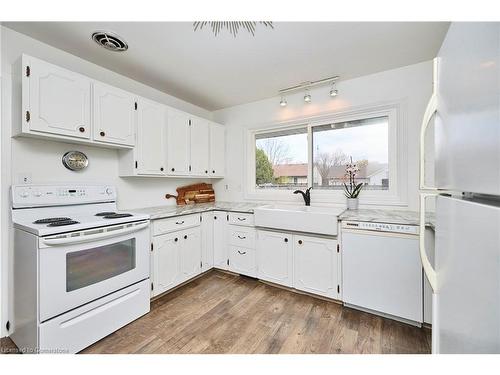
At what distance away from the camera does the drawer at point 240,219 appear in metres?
2.61

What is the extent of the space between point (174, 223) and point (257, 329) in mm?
1296

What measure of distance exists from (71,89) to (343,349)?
2864 millimetres

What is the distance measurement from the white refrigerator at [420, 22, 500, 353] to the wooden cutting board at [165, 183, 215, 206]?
109 inches

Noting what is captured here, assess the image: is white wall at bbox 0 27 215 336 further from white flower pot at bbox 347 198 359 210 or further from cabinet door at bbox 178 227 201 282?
white flower pot at bbox 347 198 359 210

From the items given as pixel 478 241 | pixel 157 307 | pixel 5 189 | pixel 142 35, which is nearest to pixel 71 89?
pixel 142 35

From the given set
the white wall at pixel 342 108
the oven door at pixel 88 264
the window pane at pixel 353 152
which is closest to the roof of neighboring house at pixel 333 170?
the window pane at pixel 353 152

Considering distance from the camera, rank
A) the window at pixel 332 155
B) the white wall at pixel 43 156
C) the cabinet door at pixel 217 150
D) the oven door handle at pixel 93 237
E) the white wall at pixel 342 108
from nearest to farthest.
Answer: the oven door handle at pixel 93 237
the white wall at pixel 43 156
the white wall at pixel 342 108
the window at pixel 332 155
the cabinet door at pixel 217 150

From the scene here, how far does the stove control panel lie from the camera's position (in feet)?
5.32

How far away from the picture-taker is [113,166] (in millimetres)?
2299

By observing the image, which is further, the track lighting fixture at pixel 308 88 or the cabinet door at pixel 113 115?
the track lighting fixture at pixel 308 88

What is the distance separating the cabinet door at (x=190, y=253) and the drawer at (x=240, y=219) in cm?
43

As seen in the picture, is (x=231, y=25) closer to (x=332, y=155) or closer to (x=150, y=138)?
(x=150, y=138)

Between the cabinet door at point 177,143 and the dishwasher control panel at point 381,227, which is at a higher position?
the cabinet door at point 177,143

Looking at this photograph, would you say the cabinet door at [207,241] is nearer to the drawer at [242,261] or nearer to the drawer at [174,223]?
the drawer at [174,223]
